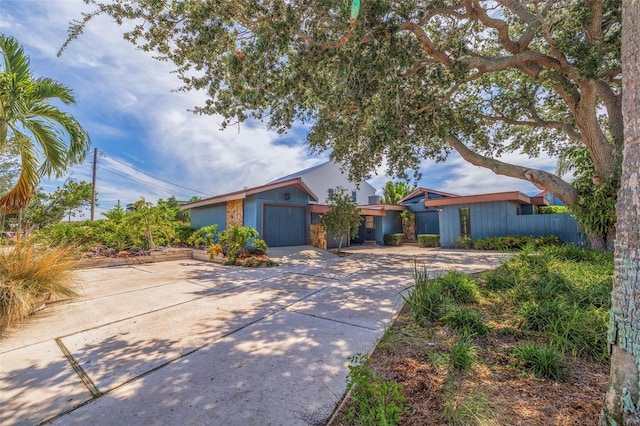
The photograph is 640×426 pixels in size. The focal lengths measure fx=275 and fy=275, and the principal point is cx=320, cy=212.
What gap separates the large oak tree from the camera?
5.23m

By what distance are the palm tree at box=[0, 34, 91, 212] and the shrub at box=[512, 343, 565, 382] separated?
778cm

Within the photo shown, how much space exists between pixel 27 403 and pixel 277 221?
10919mm

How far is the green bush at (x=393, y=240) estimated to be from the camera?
18.3m

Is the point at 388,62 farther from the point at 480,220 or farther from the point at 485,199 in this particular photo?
the point at 480,220

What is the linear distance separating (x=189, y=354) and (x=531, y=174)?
1000 cm

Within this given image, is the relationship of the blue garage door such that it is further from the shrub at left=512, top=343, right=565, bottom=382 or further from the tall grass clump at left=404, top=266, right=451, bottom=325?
the shrub at left=512, top=343, right=565, bottom=382

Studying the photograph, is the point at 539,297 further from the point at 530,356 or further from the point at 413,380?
the point at 413,380

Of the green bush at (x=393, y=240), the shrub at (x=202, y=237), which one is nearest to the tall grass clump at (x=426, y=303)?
the shrub at (x=202, y=237)

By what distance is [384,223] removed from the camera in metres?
19.3

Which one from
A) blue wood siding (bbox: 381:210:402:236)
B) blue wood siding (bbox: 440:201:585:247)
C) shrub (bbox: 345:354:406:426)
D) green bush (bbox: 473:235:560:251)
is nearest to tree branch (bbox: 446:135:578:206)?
green bush (bbox: 473:235:560:251)

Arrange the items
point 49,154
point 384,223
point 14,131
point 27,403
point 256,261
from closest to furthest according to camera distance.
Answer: point 27,403, point 14,131, point 49,154, point 256,261, point 384,223

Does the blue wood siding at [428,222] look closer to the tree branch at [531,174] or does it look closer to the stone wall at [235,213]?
the tree branch at [531,174]

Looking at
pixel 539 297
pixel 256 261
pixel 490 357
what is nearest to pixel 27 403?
pixel 490 357

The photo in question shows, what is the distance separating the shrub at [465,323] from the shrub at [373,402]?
1.66 meters
